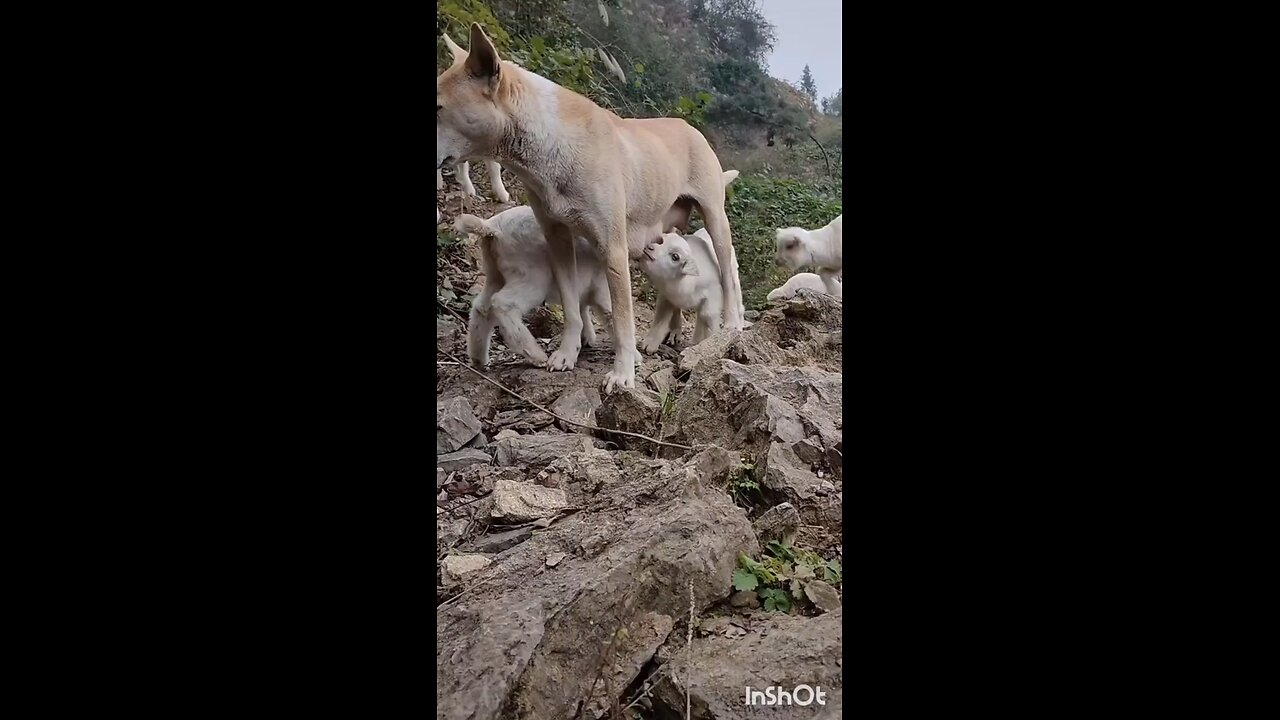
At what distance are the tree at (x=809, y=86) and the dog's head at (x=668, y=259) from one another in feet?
2.01

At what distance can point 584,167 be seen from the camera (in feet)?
9.66

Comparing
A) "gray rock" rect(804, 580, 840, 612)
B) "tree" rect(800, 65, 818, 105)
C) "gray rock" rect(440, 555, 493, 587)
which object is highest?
"tree" rect(800, 65, 818, 105)

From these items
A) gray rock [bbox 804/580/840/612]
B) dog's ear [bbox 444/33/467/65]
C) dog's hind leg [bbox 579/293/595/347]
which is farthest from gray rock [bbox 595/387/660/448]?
dog's ear [bbox 444/33/467/65]

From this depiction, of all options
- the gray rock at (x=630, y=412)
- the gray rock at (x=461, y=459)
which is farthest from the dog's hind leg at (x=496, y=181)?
the gray rock at (x=461, y=459)

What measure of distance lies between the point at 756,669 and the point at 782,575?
0.88ft

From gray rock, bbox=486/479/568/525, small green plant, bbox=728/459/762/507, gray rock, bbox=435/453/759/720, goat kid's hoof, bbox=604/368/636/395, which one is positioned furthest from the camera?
goat kid's hoof, bbox=604/368/636/395

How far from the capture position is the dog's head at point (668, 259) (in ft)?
9.54

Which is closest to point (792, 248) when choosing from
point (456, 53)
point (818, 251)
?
point (818, 251)

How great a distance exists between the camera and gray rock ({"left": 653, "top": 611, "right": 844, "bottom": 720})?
2262mm

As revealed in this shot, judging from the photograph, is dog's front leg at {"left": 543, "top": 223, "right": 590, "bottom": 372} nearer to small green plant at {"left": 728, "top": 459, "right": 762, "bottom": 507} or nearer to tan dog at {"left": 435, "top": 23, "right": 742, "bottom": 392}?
tan dog at {"left": 435, "top": 23, "right": 742, "bottom": 392}

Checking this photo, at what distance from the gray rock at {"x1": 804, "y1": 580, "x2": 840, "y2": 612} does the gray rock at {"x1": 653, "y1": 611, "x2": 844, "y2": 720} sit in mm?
27

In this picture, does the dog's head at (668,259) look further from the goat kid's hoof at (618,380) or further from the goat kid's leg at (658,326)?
the goat kid's hoof at (618,380)

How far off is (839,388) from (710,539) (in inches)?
23.9

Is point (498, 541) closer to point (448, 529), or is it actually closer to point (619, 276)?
point (448, 529)
